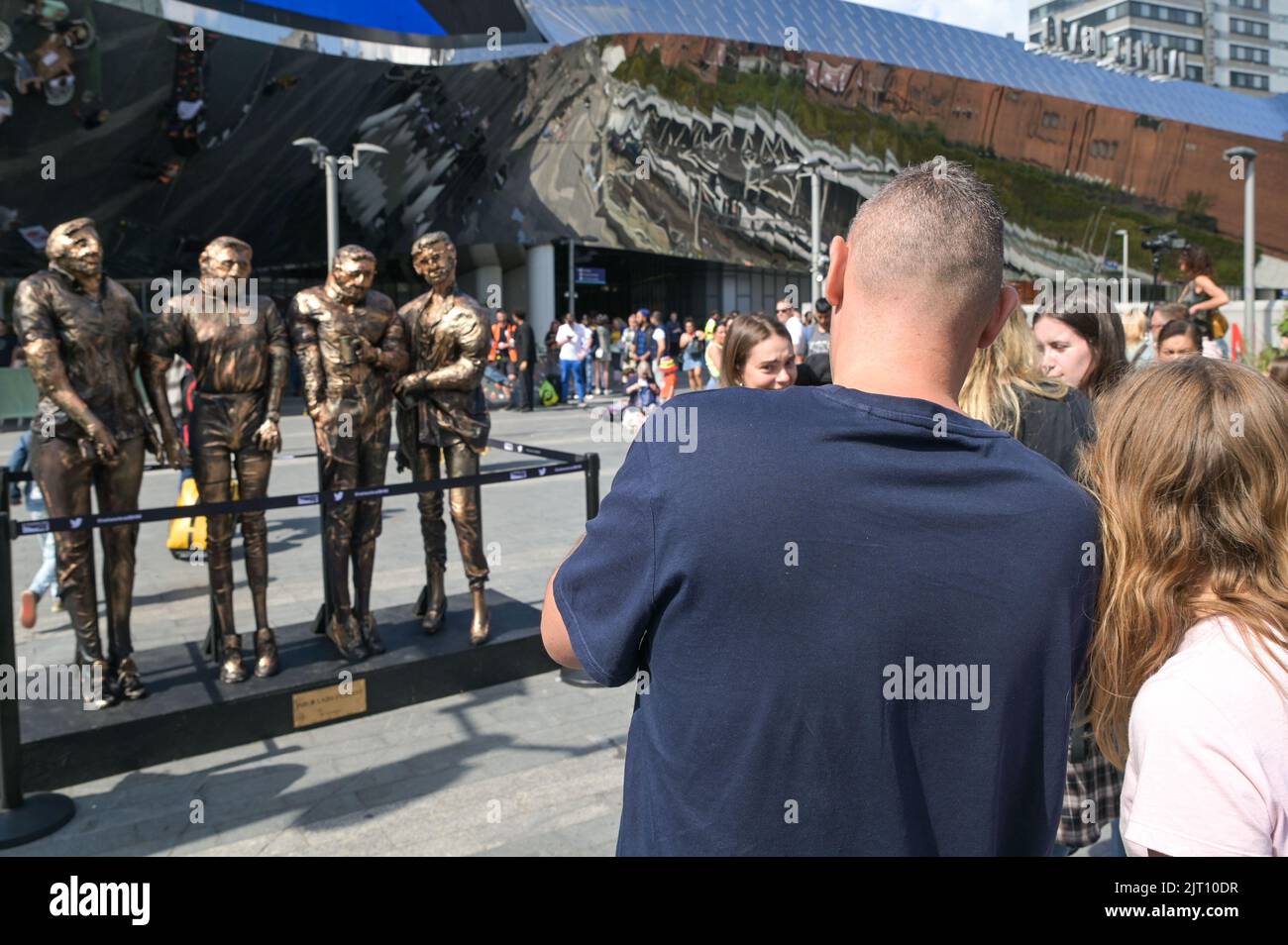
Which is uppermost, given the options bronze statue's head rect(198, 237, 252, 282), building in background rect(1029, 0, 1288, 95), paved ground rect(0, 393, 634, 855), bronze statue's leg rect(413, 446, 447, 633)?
building in background rect(1029, 0, 1288, 95)

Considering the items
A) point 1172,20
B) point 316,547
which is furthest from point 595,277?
point 1172,20

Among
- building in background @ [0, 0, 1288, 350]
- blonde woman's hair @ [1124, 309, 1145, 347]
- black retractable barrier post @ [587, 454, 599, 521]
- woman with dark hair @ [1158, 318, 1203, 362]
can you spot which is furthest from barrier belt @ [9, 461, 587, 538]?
building in background @ [0, 0, 1288, 350]

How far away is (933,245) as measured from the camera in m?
1.36

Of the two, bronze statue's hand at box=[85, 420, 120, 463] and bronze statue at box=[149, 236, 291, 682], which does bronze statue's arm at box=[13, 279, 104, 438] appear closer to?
bronze statue's hand at box=[85, 420, 120, 463]

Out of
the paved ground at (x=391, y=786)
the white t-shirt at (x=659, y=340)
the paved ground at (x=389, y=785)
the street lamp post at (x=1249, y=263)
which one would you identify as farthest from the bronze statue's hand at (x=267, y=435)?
the white t-shirt at (x=659, y=340)

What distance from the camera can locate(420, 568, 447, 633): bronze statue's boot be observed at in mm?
5984

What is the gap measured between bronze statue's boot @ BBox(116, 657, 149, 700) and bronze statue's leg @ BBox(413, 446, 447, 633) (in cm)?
156

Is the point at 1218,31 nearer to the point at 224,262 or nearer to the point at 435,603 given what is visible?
the point at 435,603

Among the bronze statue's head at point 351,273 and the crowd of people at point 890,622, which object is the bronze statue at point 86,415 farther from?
the crowd of people at point 890,622

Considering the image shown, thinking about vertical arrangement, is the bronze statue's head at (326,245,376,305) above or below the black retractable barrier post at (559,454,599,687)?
above

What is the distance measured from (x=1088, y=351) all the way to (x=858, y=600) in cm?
256

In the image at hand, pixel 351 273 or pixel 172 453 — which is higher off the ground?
pixel 351 273

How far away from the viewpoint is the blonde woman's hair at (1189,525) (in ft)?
5.24

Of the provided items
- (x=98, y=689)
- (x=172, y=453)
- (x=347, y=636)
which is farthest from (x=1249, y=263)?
(x=98, y=689)
